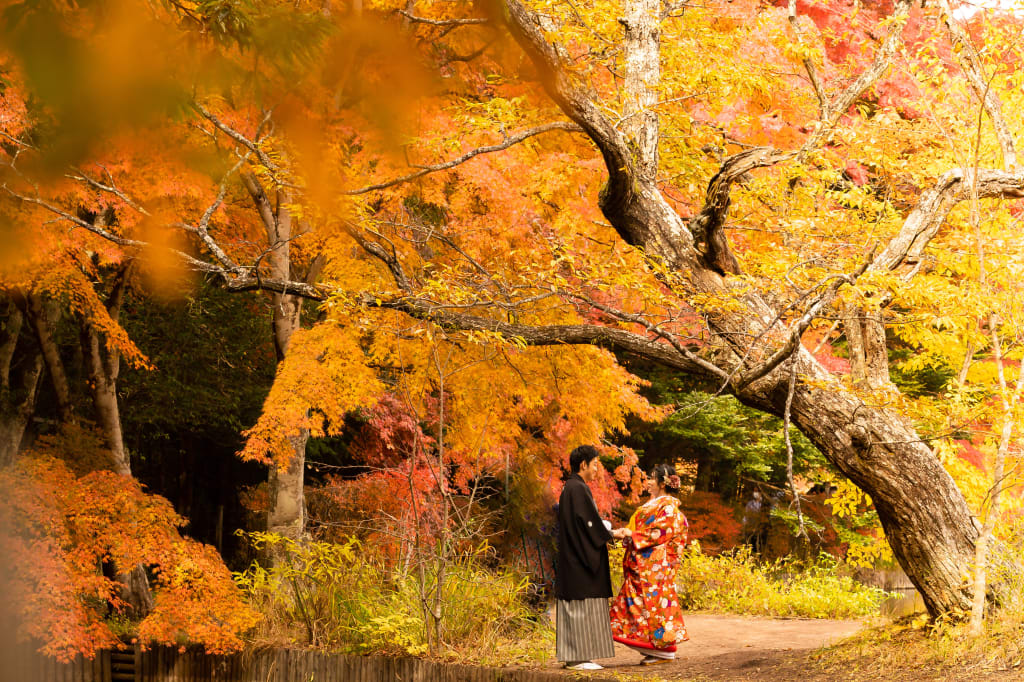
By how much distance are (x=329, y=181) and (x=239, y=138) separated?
5153mm

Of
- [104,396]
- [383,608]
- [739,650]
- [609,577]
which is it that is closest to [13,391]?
[104,396]

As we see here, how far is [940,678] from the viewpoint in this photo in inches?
199

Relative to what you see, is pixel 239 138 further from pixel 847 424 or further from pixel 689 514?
pixel 689 514

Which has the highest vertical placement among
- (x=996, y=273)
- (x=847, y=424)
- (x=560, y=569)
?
(x=996, y=273)

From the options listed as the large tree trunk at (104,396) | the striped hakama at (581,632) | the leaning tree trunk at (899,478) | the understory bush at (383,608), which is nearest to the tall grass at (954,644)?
the leaning tree trunk at (899,478)

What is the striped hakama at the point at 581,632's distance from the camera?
5922mm

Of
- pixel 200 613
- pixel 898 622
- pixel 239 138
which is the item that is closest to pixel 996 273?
pixel 898 622

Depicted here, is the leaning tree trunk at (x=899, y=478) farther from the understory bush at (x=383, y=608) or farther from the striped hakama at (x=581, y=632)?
the understory bush at (x=383, y=608)

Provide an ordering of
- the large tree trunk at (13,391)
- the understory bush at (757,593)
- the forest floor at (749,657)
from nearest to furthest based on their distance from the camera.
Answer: the forest floor at (749,657) → the understory bush at (757,593) → the large tree trunk at (13,391)

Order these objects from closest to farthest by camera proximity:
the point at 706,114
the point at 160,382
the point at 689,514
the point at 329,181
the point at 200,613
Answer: the point at 329,181 < the point at 200,613 < the point at 706,114 < the point at 160,382 < the point at 689,514

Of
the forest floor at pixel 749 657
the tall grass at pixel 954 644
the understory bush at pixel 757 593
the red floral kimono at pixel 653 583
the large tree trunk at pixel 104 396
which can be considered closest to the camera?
the tall grass at pixel 954 644

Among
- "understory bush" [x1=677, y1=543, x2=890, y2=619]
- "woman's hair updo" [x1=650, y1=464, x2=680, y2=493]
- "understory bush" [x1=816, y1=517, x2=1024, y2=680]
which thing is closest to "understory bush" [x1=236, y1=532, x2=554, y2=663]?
"woman's hair updo" [x1=650, y1=464, x2=680, y2=493]

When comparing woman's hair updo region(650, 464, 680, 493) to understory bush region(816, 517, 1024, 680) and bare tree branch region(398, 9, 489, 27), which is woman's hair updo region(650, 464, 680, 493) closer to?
understory bush region(816, 517, 1024, 680)

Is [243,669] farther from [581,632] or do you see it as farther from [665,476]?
[665,476]
